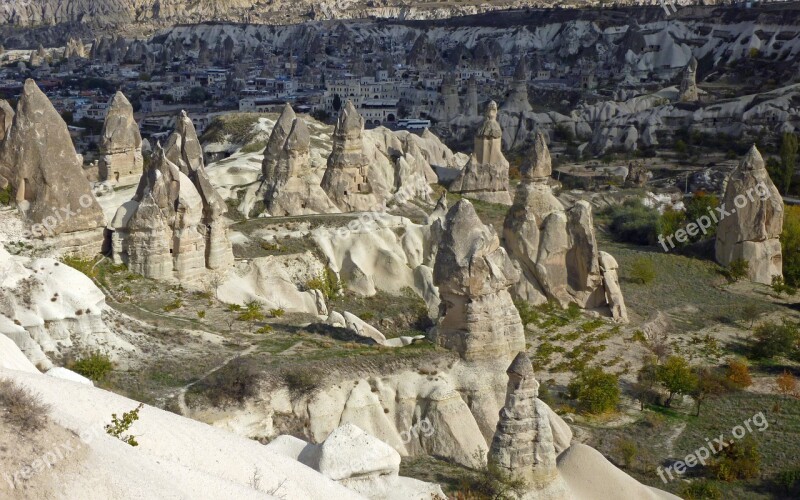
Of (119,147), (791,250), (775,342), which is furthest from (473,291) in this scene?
(791,250)

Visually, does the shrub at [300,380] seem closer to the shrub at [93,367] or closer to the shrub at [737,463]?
the shrub at [93,367]

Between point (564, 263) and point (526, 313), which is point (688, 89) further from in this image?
point (526, 313)

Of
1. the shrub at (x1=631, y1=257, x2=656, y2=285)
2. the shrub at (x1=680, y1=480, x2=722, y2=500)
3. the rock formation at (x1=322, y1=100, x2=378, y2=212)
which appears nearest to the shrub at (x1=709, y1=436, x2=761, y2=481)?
the shrub at (x1=680, y1=480, x2=722, y2=500)

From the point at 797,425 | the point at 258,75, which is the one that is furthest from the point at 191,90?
Answer: the point at 797,425

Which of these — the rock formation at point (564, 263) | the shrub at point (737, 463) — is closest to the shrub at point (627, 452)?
the shrub at point (737, 463)

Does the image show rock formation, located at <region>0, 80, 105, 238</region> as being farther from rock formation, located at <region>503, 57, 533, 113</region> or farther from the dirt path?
rock formation, located at <region>503, 57, 533, 113</region>

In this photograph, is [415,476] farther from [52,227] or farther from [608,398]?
[52,227]

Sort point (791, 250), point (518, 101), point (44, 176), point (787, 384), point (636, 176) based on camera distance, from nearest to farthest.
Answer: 1. point (44, 176)
2. point (787, 384)
3. point (791, 250)
4. point (636, 176)
5. point (518, 101)
